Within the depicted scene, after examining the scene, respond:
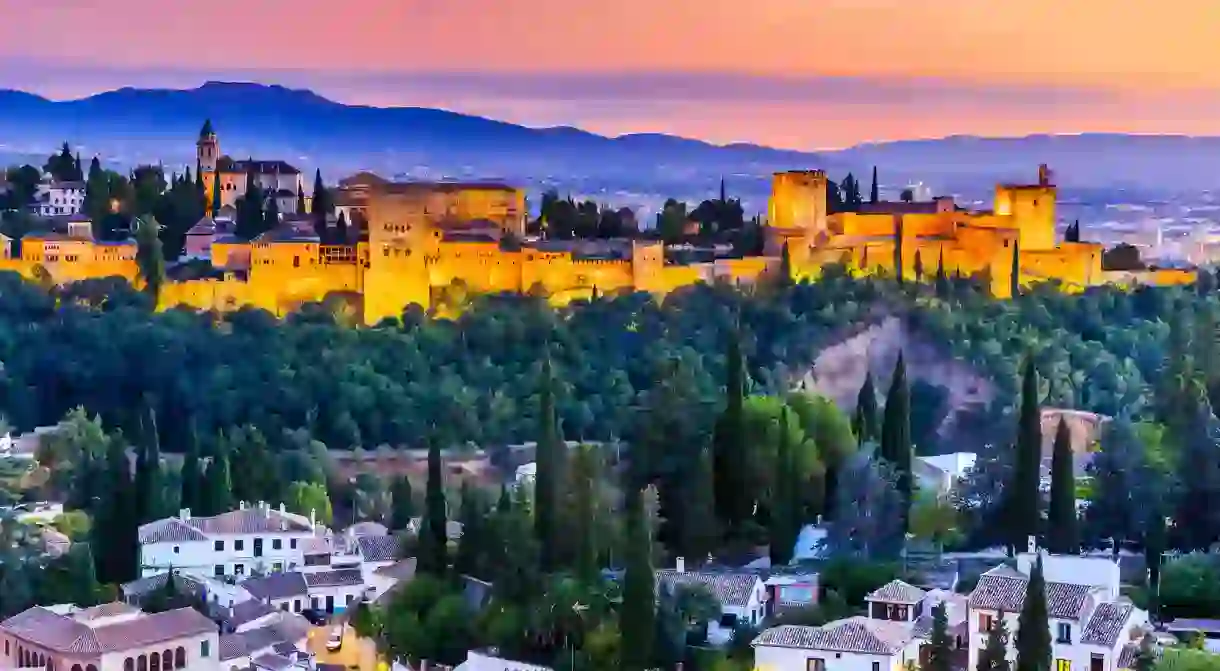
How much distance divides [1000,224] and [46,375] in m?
7.50

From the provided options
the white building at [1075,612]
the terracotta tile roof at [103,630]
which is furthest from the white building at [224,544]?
the white building at [1075,612]

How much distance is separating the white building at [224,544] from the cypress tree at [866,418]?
3169mm

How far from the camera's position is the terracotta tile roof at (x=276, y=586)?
34.9 feet

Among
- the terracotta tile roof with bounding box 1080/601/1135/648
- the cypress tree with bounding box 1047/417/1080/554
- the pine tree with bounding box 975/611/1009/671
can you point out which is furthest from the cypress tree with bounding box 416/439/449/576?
the terracotta tile roof with bounding box 1080/601/1135/648

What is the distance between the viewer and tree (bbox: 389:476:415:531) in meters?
12.3

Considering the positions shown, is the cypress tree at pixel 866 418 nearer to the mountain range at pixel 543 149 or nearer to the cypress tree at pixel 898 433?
the cypress tree at pixel 898 433

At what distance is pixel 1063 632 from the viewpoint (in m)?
8.38

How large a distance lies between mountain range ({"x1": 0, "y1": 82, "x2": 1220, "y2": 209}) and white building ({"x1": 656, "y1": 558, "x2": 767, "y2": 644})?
21.4 ft

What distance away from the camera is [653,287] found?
52.5 feet

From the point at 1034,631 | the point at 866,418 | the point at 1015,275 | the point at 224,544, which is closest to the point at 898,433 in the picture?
the point at 866,418

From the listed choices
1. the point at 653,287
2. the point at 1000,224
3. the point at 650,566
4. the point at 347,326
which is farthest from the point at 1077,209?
the point at 650,566

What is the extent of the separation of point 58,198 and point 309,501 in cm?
692

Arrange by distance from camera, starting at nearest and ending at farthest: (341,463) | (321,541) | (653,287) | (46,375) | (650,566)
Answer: (650,566) → (321,541) → (341,463) → (46,375) → (653,287)

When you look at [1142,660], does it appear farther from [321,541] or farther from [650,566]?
[321,541]
